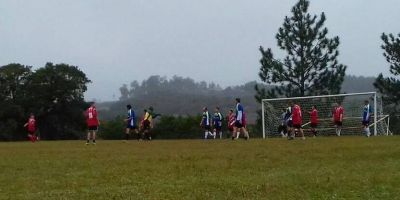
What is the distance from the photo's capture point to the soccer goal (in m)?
40.0

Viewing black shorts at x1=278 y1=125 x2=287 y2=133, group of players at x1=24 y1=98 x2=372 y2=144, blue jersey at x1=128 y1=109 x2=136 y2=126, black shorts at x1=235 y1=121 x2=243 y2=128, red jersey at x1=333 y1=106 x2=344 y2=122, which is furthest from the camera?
black shorts at x1=278 y1=125 x2=287 y2=133

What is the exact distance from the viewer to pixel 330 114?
43.2 metres

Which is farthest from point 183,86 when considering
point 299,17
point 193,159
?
point 193,159

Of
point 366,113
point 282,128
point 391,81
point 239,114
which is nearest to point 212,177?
point 239,114

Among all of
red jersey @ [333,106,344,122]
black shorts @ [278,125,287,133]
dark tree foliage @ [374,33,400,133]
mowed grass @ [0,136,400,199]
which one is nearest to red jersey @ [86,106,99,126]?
mowed grass @ [0,136,400,199]

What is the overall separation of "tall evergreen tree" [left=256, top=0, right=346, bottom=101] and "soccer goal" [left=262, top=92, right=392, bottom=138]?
11861 millimetres

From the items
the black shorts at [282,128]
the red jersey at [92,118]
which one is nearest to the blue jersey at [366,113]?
the black shorts at [282,128]

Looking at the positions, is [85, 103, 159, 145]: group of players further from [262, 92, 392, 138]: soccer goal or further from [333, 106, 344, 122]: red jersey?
[333, 106, 344, 122]: red jersey

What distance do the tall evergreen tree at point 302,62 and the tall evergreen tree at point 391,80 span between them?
3.88m

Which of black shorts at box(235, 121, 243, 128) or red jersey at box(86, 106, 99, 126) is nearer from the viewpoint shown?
red jersey at box(86, 106, 99, 126)

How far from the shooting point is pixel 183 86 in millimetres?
198375

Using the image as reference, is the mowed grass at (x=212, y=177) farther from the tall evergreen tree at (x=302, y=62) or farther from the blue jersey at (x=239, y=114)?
the tall evergreen tree at (x=302, y=62)

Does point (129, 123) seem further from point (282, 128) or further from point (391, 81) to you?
point (391, 81)

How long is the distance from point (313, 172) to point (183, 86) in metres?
186
